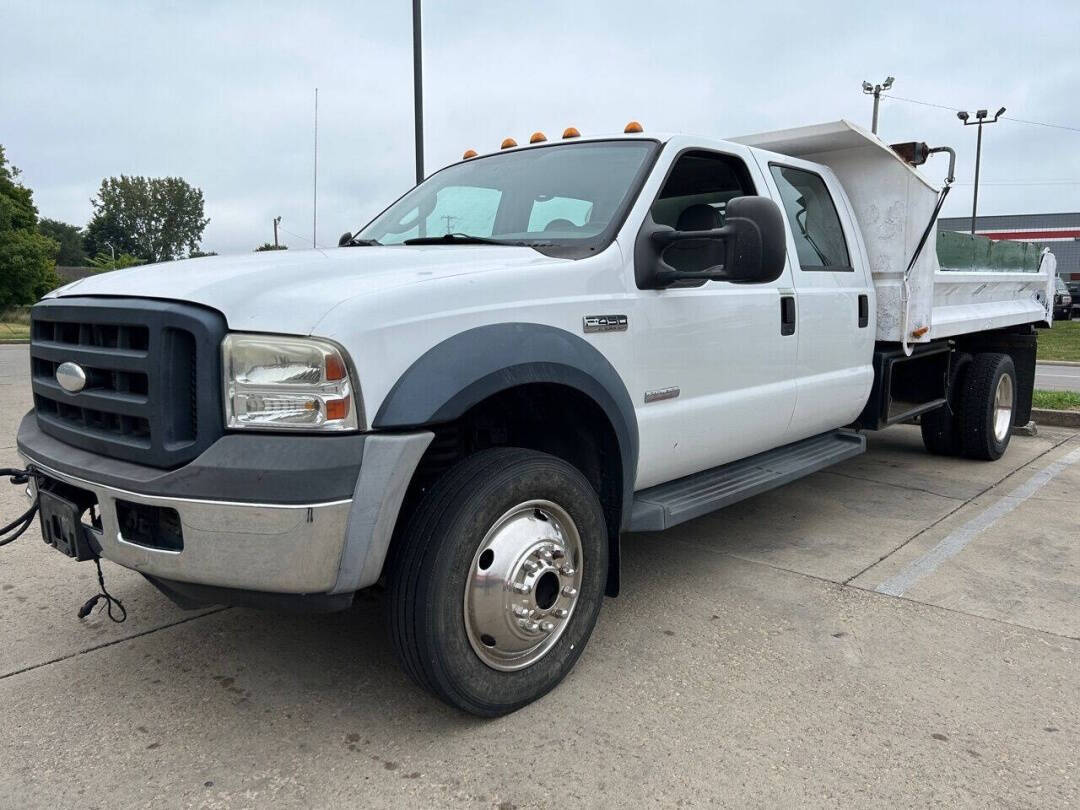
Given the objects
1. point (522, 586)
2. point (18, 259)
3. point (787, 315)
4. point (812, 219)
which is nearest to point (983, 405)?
point (812, 219)

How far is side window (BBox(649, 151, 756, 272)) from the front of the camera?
3.57 metres

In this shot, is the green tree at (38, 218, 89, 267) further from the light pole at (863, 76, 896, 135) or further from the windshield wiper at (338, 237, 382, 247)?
the windshield wiper at (338, 237, 382, 247)

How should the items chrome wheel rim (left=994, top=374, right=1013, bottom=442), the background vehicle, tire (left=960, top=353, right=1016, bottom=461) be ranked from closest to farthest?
1. tire (left=960, top=353, right=1016, bottom=461)
2. chrome wheel rim (left=994, top=374, right=1013, bottom=442)
3. the background vehicle

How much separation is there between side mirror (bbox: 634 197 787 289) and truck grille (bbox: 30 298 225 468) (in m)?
1.59

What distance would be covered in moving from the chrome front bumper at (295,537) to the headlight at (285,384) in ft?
0.46

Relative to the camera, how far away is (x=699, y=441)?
11.7ft

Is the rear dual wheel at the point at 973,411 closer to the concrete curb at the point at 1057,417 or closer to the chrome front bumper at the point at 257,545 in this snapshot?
the concrete curb at the point at 1057,417

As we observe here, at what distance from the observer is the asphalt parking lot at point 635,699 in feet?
7.63

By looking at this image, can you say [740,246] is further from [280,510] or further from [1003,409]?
[1003,409]

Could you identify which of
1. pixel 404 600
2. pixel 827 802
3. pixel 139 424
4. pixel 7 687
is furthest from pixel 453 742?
pixel 7 687

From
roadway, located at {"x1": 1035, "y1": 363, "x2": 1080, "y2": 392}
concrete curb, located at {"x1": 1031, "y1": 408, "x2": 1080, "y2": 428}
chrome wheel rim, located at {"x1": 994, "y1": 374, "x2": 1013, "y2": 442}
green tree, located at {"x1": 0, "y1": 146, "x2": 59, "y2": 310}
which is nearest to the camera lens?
chrome wheel rim, located at {"x1": 994, "y1": 374, "x2": 1013, "y2": 442}

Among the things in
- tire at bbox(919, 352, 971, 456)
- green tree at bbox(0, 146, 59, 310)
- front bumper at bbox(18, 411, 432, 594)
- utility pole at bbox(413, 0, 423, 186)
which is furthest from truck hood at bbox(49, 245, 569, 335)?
green tree at bbox(0, 146, 59, 310)

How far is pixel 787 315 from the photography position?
13.0 ft

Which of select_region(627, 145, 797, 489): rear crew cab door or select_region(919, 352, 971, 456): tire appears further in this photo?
select_region(919, 352, 971, 456): tire
